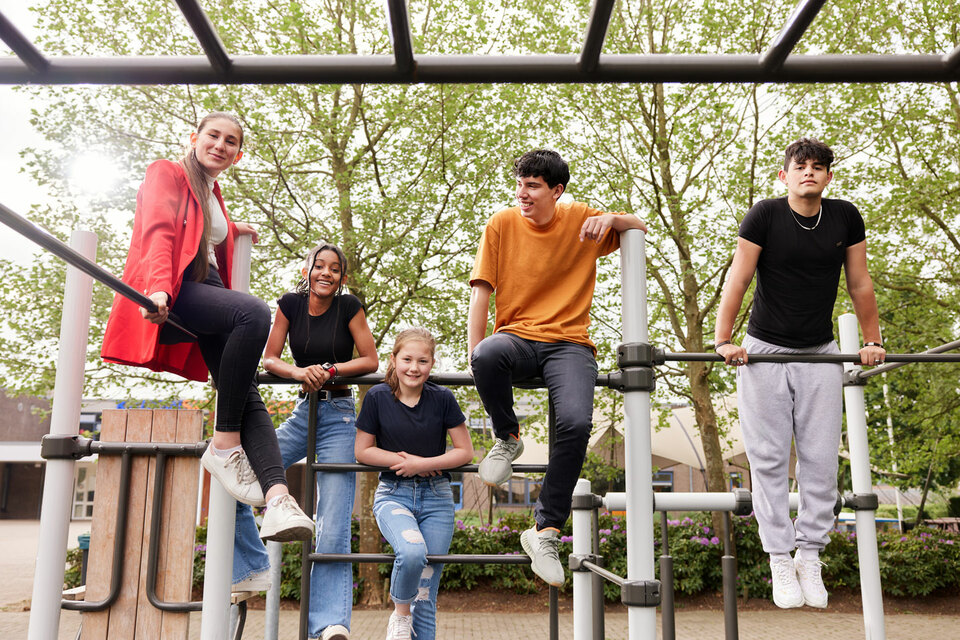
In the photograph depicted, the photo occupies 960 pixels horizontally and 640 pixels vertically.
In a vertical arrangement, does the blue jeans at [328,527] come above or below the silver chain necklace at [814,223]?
below

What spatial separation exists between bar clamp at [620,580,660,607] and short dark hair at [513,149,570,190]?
1.47m

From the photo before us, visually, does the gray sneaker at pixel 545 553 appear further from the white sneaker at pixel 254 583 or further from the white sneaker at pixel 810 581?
the white sneaker at pixel 254 583

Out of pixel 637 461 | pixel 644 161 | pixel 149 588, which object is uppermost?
pixel 644 161

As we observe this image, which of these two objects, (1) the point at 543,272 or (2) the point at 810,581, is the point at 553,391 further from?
(2) the point at 810,581

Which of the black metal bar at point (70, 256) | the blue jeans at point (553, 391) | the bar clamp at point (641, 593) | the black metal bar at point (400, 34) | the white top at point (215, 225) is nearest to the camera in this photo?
the black metal bar at point (400, 34)

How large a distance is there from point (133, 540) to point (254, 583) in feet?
1.63

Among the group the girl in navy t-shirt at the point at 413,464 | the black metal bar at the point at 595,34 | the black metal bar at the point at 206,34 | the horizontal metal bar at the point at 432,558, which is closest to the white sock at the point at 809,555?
the horizontal metal bar at the point at 432,558

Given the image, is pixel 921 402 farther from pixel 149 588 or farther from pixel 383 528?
pixel 149 588

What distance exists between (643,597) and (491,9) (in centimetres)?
955

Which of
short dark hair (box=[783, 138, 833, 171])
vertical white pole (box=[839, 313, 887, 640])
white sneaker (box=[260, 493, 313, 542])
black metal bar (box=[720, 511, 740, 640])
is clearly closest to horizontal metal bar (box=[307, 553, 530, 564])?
white sneaker (box=[260, 493, 313, 542])

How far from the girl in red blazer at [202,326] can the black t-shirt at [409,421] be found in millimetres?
635

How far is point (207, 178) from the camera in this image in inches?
103

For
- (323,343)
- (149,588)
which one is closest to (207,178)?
(323,343)

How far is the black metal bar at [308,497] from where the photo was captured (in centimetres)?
284
